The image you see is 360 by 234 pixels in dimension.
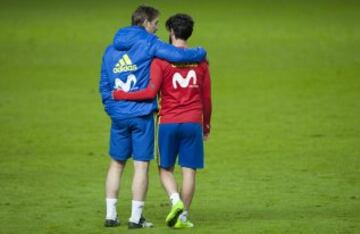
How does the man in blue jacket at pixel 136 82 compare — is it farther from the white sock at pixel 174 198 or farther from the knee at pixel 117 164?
the white sock at pixel 174 198

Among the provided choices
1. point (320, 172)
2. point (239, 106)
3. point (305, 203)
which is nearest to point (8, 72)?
point (239, 106)

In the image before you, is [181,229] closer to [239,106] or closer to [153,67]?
[153,67]

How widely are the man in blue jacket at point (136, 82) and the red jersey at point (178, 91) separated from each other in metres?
0.07

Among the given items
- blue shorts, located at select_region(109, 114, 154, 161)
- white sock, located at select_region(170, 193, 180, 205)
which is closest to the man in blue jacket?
blue shorts, located at select_region(109, 114, 154, 161)

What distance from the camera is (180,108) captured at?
897 centimetres

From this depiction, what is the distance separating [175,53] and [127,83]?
45cm

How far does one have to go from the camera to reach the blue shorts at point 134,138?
29.3 feet

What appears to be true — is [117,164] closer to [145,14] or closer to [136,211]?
[136,211]

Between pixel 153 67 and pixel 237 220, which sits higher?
pixel 153 67

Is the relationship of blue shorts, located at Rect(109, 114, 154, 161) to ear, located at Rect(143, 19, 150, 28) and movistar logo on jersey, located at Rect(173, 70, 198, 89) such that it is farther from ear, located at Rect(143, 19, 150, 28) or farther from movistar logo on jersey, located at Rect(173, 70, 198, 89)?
ear, located at Rect(143, 19, 150, 28)

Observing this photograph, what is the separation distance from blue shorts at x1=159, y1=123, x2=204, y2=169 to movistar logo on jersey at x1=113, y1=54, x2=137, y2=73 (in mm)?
516

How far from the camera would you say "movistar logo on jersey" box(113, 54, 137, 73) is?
8891mm

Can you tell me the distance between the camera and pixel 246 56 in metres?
21.7

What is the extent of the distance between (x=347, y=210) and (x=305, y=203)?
0.52 meters
